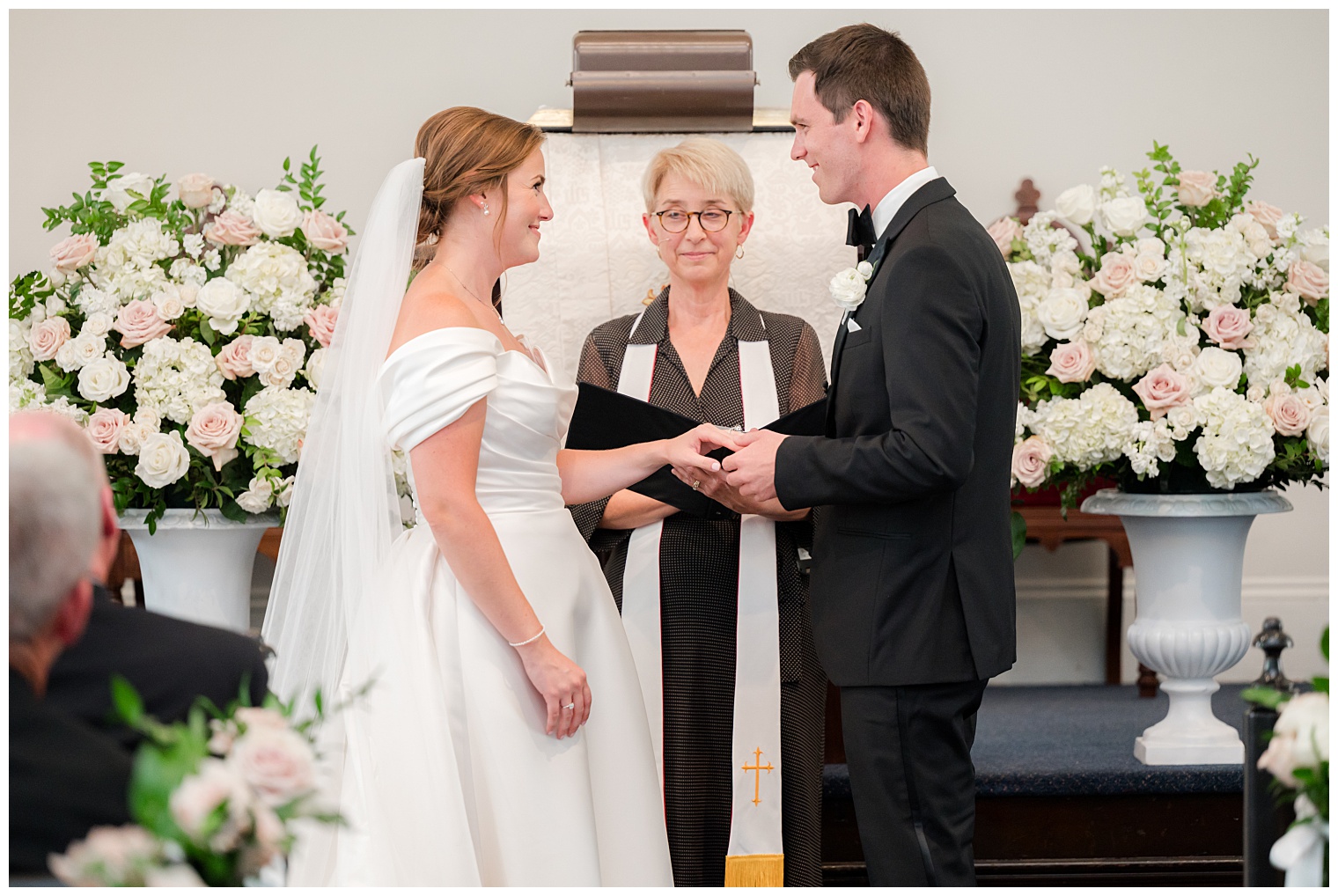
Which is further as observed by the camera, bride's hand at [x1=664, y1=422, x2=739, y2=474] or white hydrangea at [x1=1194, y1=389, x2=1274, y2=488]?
white hydrangea at [x1=1194, y1=389, x2=1274, y2=488]

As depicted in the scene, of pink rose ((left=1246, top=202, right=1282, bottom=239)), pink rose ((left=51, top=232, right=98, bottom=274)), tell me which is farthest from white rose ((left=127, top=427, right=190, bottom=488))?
pink rose ((left=1246, top=202, right=1282, bottom=239))

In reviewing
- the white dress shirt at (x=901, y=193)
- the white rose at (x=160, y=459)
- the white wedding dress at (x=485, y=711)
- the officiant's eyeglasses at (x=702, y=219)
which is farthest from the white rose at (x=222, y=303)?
the white dress shirt at (x=901, y=193)

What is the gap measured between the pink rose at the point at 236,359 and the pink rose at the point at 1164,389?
2.08 m

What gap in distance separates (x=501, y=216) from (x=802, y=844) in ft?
5.15

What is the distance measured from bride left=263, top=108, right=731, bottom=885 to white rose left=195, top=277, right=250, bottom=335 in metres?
0.51

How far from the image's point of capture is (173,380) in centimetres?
257

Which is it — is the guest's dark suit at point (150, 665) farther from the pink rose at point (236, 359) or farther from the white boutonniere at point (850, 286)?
the pink rose at point (236, 359)

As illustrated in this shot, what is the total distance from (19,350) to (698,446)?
5.15 feet

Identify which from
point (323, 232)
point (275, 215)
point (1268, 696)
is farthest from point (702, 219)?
point (1268, 696)

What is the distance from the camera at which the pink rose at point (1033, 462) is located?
291cm

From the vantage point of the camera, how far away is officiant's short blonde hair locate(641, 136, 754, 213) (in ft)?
9.05

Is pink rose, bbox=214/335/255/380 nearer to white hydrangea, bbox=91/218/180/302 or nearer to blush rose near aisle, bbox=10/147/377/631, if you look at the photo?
blush rose near aisle, bbox=10/147/377/631

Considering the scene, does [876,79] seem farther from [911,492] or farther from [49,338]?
[49,338]

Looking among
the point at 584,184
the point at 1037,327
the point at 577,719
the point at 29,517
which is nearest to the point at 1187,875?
the point at 1037,327
